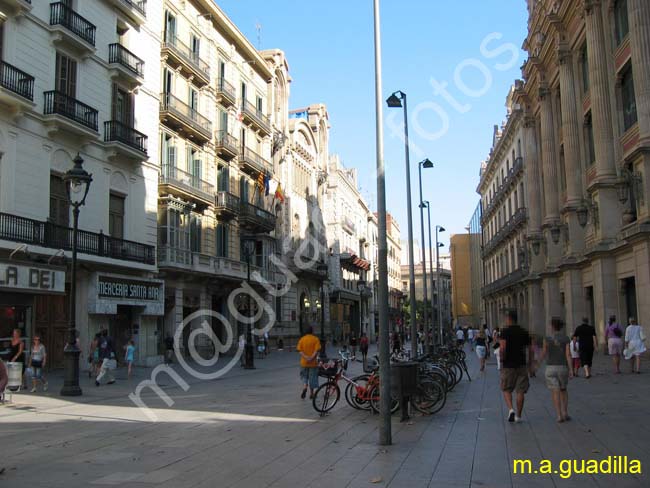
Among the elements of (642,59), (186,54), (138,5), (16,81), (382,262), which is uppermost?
(138,5)

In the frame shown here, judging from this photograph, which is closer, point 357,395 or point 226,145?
point 357,395

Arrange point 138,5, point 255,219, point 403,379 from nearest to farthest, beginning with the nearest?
1. point 403,379
2. point 138,5
3. point 255,219

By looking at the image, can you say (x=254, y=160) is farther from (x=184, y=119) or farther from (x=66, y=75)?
(x=66, y=75)

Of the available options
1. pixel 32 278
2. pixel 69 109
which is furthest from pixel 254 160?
pixel 32 278

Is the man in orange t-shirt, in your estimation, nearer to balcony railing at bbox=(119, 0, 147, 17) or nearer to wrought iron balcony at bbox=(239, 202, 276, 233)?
balcony railing at bbox=(119, 0, 147, 17)

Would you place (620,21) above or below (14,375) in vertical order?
above

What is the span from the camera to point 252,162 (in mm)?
40719

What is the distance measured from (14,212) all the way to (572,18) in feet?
90.9

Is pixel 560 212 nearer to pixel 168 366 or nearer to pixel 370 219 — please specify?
pixel 168 366

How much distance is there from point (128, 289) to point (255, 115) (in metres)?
19.3

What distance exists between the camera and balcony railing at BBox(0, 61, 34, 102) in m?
20.2

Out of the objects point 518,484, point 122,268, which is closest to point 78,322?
point 122,268

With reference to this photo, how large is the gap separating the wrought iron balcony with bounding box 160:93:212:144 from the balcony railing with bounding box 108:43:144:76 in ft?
8.47

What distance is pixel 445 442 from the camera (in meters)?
9.20
